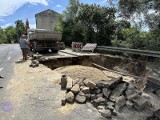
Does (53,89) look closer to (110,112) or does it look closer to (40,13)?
(110,112)

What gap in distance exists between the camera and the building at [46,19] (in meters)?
58.0

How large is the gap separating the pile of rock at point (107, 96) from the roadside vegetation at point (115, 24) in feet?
22.0

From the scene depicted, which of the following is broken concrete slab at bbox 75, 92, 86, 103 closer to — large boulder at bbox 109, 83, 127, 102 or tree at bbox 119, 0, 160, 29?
large boulder at bbox 109, 83, 127, 102

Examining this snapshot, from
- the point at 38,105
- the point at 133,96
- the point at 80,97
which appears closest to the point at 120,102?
the point at 133,96

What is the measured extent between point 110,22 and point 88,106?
1585 cm

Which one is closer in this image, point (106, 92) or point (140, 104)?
point (140, 104)

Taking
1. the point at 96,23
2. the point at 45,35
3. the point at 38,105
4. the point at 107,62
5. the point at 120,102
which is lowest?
the point at 107,62

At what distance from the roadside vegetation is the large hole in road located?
1.33 meters

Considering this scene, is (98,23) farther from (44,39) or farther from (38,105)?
(38,105)

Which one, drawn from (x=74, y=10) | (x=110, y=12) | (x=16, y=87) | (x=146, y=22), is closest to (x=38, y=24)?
(x=74, y=10)

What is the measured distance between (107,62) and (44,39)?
20.5 feet

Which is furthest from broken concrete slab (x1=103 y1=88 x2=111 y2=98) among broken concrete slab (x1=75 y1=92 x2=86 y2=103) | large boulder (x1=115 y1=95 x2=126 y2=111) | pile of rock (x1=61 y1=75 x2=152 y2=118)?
broken concrete slab (x1=75 y1=92 x2=86 y2=103)

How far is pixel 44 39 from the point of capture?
1755 cm

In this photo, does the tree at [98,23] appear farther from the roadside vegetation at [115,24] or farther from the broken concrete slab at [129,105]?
the broken concrete slab at [129,105]
